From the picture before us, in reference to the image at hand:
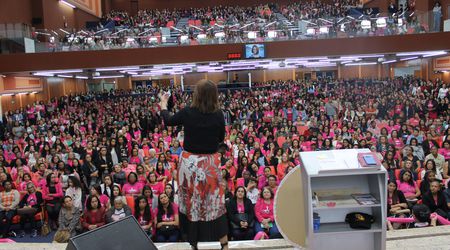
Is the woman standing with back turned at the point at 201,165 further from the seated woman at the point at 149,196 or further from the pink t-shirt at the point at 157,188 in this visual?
the pink t-shirt at the point at 157,188

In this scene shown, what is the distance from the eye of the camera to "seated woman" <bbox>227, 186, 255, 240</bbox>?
19.3 ft

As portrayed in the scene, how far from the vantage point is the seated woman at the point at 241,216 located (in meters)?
5.88

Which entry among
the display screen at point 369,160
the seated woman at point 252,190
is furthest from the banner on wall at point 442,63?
the display screen at point 369,160

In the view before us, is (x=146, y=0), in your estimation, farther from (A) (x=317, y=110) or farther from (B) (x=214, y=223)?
(B) (x=214, y=223)

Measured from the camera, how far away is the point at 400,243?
3.94 m

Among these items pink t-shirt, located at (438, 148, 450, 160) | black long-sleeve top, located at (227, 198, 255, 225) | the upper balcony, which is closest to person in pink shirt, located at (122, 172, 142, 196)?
black long-sleeve top, located at (227, 198, 255, 225)

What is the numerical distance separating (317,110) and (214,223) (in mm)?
12618

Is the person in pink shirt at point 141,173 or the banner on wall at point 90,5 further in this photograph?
the banner on wall at point 90,5

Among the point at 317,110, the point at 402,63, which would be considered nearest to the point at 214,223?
the point at 317,110

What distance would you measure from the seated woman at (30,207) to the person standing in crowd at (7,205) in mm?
112

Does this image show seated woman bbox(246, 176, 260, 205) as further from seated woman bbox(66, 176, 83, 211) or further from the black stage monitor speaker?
the black stage monitor speaker

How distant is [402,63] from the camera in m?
28.8

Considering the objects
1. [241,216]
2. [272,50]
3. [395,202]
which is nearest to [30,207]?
[241,216]

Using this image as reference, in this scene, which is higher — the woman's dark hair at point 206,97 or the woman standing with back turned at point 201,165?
the woman's dark hair at point 206,97
